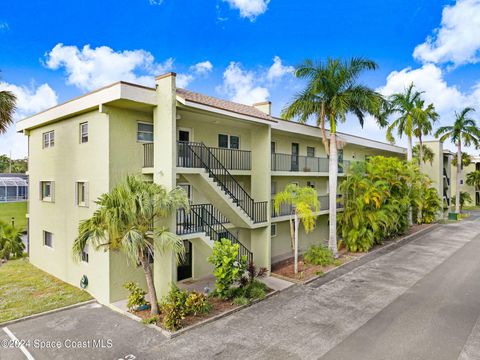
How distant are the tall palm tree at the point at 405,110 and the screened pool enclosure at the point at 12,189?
138 ft

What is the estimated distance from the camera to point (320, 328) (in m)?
9.80

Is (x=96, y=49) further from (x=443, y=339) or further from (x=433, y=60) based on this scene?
(x=433, y=60)

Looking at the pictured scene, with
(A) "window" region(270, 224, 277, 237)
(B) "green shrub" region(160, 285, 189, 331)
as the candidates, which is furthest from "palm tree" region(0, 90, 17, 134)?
(A) "window" region(270, 224, 277, 237)

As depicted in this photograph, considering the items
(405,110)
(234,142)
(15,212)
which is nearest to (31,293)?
(234,142)

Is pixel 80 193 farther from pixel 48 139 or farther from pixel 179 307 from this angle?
pixel 179 307

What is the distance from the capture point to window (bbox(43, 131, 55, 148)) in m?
15.6

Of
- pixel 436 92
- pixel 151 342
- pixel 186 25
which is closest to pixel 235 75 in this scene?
pixel 186 25

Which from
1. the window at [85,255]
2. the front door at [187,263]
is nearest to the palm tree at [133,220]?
the window at [85,255]

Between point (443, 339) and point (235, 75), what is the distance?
21.0 meters

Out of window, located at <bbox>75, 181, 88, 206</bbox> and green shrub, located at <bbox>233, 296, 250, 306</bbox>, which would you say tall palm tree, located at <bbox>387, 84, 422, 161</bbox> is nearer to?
green shrub, located at <bbox>233, 296, 250, 306</bbox>

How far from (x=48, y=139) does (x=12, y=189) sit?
27.3 meters

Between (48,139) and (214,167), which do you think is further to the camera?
(48,139)

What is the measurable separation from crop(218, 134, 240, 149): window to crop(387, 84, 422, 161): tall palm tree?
645 inches

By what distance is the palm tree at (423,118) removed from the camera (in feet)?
86.5
